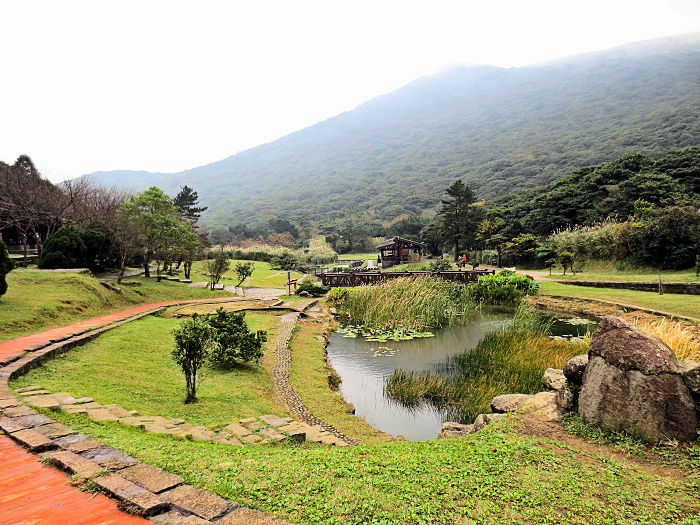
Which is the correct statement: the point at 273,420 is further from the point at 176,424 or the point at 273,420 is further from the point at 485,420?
the point at 485,420

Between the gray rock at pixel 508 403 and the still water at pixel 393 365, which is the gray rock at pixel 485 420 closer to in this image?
the gray rock at pixel 508 403

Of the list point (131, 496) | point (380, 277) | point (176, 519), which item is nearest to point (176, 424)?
point (131, 496)

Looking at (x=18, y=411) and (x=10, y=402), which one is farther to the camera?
(x=10, y=402)

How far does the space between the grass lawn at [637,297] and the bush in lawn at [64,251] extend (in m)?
22.3

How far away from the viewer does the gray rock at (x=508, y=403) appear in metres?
5.40

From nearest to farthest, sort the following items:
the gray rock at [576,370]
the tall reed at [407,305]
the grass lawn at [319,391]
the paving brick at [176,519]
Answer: the paving brick at [176,519]
the gray rock at [576,370]
the grass lawn at [319,391]
the tall reed at [407,305]

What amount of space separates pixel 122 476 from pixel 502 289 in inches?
732

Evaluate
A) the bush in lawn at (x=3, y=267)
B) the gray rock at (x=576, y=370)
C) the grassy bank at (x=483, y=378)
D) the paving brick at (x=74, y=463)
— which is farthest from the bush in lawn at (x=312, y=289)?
the paving brick at (x=74, y=463)

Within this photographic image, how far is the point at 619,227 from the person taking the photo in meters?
23.0

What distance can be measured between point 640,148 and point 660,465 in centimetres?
7679

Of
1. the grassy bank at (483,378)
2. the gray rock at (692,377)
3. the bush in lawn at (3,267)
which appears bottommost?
the grassy bank at (483,378)

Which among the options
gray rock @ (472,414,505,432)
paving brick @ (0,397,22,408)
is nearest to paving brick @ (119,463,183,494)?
paving brick @ (0,397,22,408)

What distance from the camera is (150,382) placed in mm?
6473

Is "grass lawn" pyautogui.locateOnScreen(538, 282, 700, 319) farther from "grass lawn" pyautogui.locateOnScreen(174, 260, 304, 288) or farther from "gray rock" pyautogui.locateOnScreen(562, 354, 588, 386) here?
"grass lawn" pyautogui.locateOnScreen(174, 260, 304, 288)
